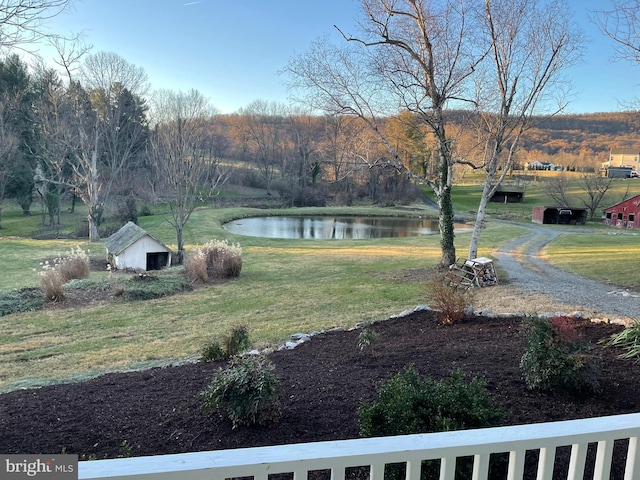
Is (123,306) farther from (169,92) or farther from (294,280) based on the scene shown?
(169,92)

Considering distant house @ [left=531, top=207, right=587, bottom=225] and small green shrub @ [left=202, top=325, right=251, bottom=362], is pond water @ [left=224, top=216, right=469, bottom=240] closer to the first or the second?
→ distant house @ [left=531, top=207, right=587, bottom=225]

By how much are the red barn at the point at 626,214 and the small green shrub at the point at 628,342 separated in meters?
39.3

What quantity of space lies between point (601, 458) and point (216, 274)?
13.8m

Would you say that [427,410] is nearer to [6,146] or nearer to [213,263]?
[213,263]

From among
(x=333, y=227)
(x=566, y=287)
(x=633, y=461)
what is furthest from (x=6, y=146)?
(x=633, y=461)

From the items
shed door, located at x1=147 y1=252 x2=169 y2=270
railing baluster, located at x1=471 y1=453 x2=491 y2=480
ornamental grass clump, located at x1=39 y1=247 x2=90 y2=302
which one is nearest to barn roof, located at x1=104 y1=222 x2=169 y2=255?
shed door, located at x1=147 y1=252 x2=169 y2=270

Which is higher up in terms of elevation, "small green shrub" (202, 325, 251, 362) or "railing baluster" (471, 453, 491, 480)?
"railing baluster" (471, 453, 491, 480)

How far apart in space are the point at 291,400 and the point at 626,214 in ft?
→ 145

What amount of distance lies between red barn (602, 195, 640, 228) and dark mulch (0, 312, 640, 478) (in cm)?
3903

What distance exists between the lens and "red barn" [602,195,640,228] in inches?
1444

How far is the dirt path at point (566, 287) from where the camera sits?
838cm

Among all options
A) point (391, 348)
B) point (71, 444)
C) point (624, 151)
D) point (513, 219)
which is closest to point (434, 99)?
point (391, 348)

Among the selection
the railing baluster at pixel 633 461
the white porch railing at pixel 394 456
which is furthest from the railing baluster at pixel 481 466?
the railing baluster at pixel 633 461

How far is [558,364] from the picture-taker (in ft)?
11.4
